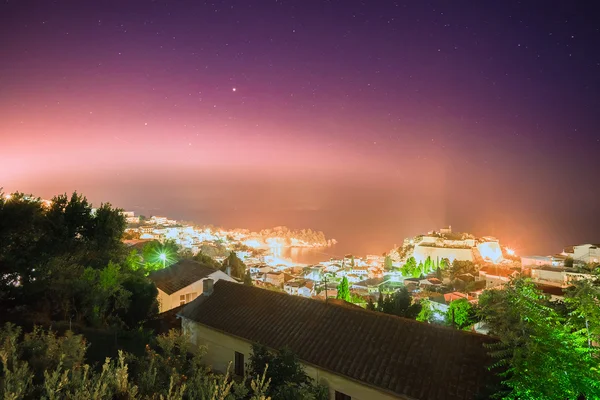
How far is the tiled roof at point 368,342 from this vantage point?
25.3ft

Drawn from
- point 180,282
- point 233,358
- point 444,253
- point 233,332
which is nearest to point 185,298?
point 180,282

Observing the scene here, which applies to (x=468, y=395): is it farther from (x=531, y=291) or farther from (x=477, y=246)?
(x=477, y=246)

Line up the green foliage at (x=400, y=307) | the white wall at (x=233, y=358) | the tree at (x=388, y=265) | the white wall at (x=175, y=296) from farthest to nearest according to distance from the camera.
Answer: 1. the tree at (x=388, y=265)
2. the white wall at (x=175, y=296)
3. the green foliage at (x=400, y=307)
4. the white wall at (x=233, y=358)

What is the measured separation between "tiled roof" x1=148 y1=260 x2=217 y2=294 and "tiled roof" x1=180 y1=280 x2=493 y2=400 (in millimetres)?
8272

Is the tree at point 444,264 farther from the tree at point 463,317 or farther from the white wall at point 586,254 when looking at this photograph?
the tree at point 463,317

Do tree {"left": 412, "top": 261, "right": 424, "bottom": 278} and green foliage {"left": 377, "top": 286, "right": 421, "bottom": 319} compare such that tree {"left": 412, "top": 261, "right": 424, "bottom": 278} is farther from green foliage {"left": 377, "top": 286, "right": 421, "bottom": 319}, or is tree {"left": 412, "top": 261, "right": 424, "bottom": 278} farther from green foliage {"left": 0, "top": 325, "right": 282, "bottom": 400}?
green foliage {"left": 0, "top": 325, "right": 282, "bottom": 400}

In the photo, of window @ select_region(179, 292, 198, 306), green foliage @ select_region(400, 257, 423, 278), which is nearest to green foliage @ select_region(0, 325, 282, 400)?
window @ select_region(179, 292, 198, 306)

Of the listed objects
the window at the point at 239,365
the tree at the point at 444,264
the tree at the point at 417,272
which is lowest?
the tree at the point at 417,272

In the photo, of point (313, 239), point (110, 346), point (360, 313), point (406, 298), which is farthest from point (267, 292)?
point (313, 239)

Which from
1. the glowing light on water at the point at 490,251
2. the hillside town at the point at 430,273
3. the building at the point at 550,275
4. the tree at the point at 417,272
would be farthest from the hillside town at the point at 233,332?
the glowing light on water at the point at 490,251

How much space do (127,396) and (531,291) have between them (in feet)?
22.0

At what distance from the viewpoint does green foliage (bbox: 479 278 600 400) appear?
5289mm

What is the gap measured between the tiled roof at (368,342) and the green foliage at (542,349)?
1.62 m

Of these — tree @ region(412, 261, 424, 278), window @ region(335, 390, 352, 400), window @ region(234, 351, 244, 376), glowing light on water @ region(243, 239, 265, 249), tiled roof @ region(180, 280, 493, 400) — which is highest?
tiled roof @ region(180, 280, 493, 400)
